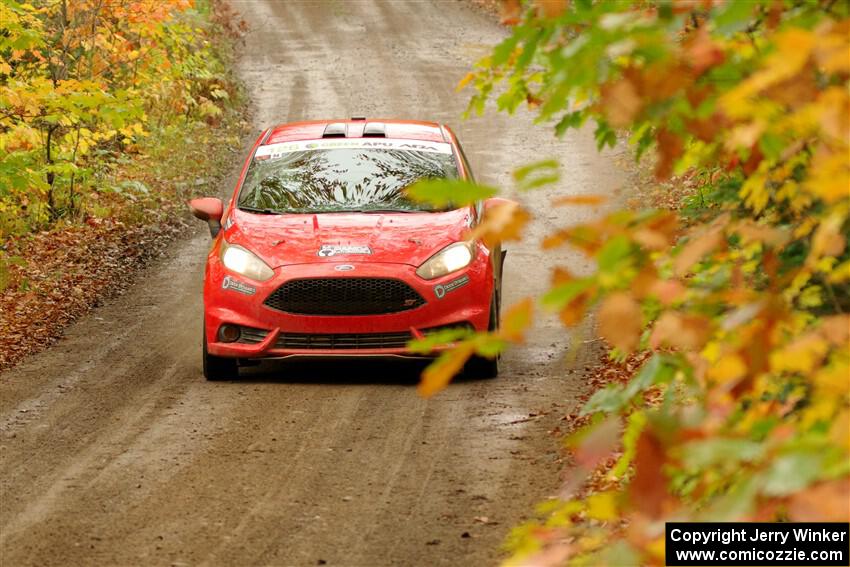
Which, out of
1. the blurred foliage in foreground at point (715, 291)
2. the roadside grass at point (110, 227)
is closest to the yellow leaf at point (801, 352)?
the blurred foliage in foreground at point (715, 291)

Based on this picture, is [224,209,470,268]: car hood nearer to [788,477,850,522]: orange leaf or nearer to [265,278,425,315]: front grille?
[265,278,425,315]: front grille

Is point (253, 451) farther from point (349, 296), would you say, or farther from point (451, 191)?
point (451, 191)

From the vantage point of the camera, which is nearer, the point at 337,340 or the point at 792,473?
the point at 792,473

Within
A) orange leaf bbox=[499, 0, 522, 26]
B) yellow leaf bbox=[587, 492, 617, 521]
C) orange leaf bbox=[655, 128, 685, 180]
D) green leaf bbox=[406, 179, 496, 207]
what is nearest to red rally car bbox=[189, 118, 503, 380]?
orange leaf bbox=[499, 0, 522, 26]

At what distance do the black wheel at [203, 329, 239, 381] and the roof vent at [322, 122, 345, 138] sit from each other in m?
2.54

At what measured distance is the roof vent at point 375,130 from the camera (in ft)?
36.4

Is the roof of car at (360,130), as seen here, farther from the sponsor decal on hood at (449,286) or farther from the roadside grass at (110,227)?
the roadside grass at (110,227)

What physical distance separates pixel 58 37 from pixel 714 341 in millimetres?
Answer: 13995

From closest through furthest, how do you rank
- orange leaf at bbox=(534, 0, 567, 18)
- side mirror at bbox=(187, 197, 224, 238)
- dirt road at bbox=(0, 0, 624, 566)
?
orange leaf at bbox=(534, 0, 567, 18)
dirt road at bbox=(0, 0, 624, 566)
side mirror at bbox=(187, 197, 224, 238)

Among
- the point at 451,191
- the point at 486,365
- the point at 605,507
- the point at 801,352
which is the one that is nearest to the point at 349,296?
the point at 486,365

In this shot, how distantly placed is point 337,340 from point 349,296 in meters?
0.37

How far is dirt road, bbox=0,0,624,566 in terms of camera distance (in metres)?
6.12

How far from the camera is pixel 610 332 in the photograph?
2686mm

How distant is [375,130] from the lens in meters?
11.2
